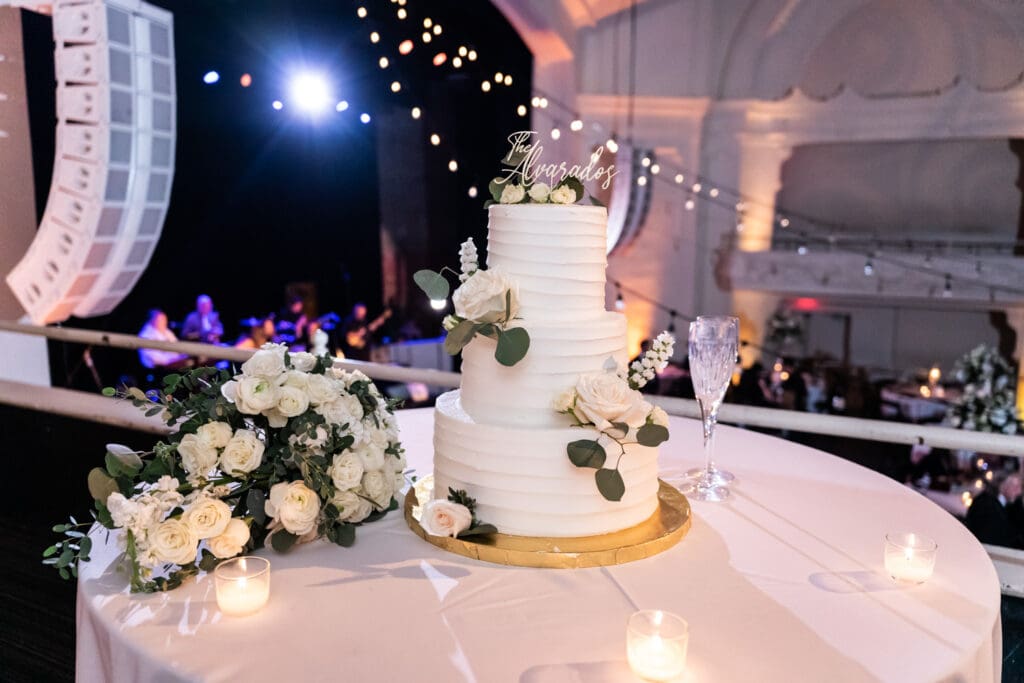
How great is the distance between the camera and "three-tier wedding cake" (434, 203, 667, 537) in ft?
4.00

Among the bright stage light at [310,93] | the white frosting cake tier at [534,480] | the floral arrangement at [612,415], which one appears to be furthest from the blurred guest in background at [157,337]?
the floral arrangement at [612,415]

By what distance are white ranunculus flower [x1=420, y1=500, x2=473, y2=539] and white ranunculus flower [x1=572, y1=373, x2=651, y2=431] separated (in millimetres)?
237

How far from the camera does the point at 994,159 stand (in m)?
8.96

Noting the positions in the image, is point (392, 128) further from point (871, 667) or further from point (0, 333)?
point (871, 667)

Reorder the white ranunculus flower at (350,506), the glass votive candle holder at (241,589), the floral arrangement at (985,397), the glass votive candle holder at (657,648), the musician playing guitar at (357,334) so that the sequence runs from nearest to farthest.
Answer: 1. the glass votive candle holder at (657,648)
2. the glass votive candle holder at (241,589)
3. the white ranunculus flower at (350,506)
4. the floral arrangement at (985,397)
5. the musician playing guitar at (357,334)

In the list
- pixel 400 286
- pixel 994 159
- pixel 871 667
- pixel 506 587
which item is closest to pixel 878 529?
pixel 871 667

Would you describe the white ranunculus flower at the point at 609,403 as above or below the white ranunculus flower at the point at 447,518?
above

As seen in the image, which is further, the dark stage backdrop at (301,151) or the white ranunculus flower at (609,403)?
the dark stage backdrop at (301,151)

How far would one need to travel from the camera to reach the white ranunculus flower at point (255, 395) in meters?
1.18

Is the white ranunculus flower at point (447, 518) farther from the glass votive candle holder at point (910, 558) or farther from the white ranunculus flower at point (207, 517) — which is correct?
the glass votive candle holder at point (910, 558)

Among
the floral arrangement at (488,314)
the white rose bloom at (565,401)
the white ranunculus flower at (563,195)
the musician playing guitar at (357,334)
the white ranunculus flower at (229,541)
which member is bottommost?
the musician playing guitar at (357,334)

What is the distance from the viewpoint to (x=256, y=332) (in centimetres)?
753

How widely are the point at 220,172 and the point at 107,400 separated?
4.10 meters

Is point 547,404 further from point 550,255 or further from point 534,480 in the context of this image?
point 550,255
